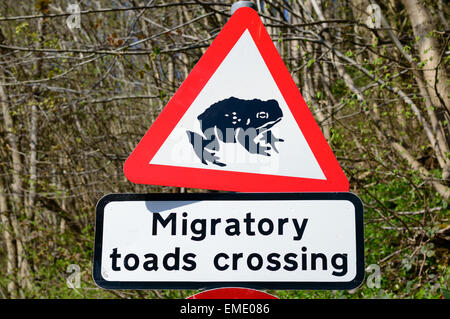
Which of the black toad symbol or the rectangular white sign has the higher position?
the black toad symbol

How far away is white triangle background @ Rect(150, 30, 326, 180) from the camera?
1.83m

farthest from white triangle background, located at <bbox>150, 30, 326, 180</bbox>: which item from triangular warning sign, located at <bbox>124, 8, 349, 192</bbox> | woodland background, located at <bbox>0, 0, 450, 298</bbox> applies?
woodland background, located at <bbox>0, 0, 450, 298</bbox>

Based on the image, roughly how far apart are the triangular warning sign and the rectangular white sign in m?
0.12

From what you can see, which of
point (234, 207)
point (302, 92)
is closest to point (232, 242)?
point (234, 207)

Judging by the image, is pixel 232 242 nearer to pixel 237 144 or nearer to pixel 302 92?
pixel 237 144

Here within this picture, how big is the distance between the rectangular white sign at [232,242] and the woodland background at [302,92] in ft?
3.05

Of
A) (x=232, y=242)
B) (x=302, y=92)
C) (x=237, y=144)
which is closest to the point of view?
(x=232, y=242)

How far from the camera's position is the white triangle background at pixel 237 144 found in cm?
183

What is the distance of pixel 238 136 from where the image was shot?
1859 mm

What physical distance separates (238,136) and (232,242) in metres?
0.40

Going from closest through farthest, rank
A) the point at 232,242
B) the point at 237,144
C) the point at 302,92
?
1. the point at 232,242
2. the point at 237,144
3. the point at 302,92

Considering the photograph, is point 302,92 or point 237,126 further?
point 302,92

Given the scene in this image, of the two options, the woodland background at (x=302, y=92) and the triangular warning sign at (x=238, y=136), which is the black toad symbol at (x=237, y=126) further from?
the woodland background at (x=302, y=92)

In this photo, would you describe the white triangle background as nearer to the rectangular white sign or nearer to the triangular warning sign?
the triangular warning sign
